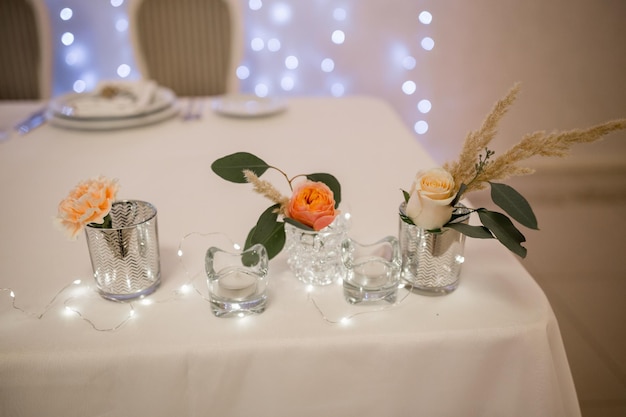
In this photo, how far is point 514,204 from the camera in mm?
664

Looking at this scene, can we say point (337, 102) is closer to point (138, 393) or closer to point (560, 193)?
point (138, 393)

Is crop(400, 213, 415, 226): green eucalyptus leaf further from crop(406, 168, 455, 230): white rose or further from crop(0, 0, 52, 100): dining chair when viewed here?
Result: crop(0, 0, 52, 100): dining chair

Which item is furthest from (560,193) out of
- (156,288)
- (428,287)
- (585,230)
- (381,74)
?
(156,288)

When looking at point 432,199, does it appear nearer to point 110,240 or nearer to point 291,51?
point 110,240

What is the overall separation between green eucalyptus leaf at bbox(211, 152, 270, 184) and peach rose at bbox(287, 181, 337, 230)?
2.7 inches

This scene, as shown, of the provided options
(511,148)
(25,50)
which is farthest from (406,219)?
(25,50)

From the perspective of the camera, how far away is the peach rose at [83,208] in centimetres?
64

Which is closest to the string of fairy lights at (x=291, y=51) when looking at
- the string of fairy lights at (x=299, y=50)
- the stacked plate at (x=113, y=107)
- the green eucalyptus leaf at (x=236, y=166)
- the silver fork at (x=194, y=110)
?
the string of fairy lights at (x=299, y=50)

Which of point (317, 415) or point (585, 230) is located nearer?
point (317, 415)

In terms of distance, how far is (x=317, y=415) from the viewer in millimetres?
654

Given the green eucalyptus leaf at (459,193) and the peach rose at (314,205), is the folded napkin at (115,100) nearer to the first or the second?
the peach rose at (314,205)

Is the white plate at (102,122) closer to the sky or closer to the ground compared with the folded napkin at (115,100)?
closer to the ground

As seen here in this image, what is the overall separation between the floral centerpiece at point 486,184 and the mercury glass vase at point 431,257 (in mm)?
17

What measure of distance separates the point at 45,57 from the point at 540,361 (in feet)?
6.44
